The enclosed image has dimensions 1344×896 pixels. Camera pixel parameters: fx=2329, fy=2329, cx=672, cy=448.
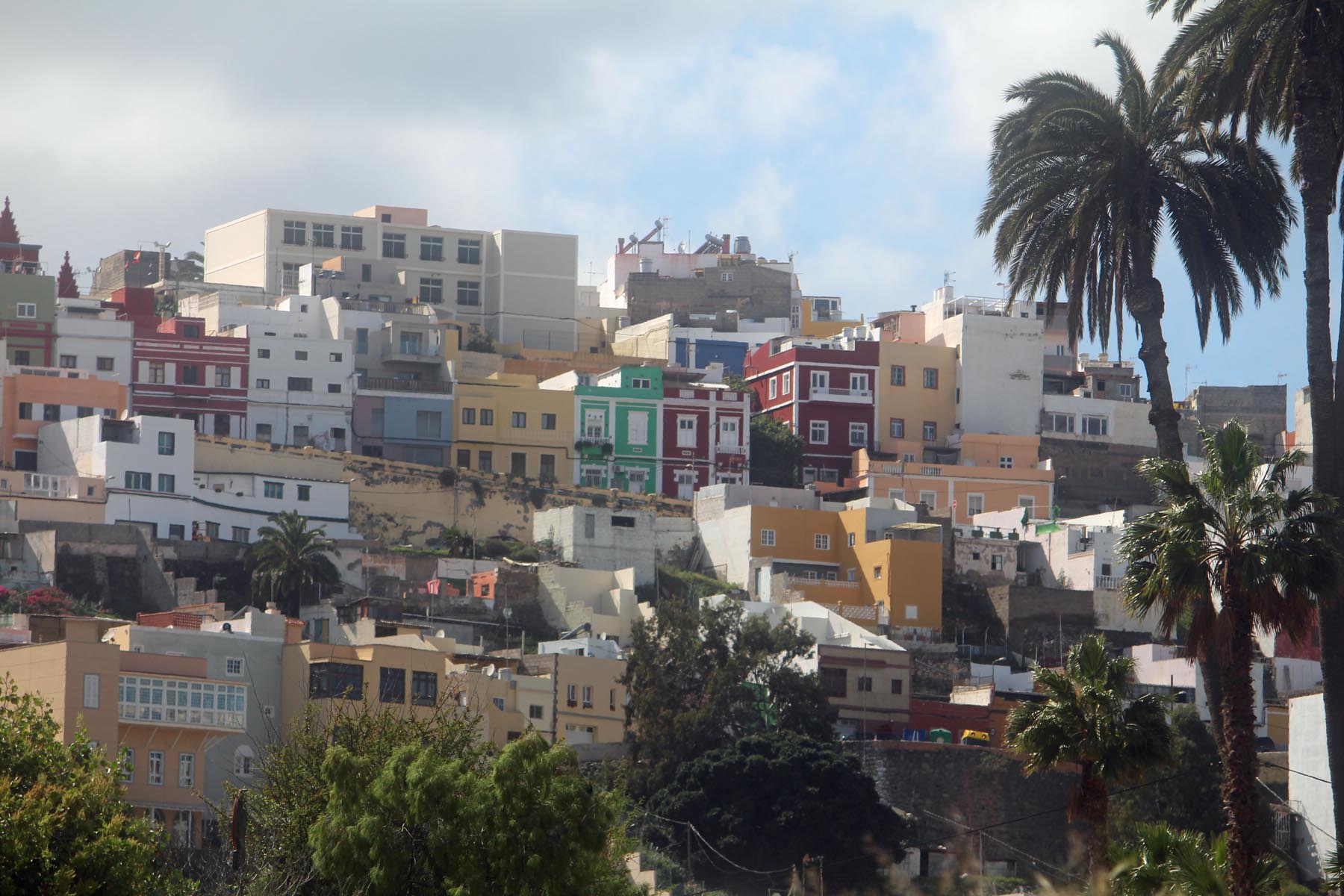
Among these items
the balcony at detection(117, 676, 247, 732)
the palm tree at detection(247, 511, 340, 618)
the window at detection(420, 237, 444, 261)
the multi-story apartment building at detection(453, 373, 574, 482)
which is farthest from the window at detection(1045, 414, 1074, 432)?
the balcony at detection(117, 676, 247, 732)

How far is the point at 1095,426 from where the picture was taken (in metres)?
101

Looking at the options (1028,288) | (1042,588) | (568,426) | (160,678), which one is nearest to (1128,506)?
(1042,588)

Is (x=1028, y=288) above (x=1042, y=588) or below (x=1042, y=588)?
above

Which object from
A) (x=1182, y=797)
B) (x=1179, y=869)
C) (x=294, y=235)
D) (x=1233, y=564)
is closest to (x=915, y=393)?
(x=294, y=235)

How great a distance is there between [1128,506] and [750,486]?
17571 millimetres

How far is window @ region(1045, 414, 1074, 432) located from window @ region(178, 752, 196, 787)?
172 feet

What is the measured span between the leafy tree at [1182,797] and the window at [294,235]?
61.7 m

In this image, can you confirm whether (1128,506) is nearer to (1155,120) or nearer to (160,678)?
(160,678)

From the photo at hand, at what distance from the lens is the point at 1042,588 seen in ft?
263

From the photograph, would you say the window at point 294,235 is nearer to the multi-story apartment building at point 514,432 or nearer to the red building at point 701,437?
the multi-story apartment building at point 514,432

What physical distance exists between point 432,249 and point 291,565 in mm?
40580

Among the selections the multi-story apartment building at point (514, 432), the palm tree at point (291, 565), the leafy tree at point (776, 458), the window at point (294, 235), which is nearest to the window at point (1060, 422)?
the leafy tree at point (776, 458)

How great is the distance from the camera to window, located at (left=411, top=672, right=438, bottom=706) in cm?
6200

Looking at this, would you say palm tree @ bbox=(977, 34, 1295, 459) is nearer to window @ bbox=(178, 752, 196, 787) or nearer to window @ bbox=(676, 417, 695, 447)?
window @ bbox=(178, 752, 196, 787)
